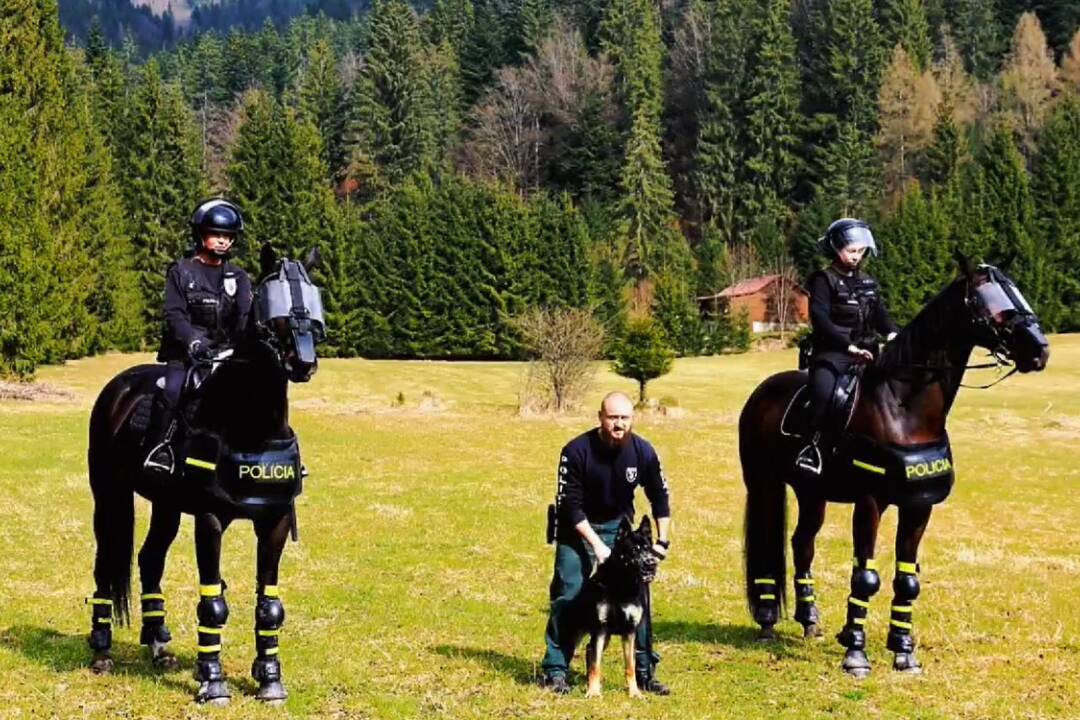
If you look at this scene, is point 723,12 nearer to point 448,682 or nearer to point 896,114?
point 896,114

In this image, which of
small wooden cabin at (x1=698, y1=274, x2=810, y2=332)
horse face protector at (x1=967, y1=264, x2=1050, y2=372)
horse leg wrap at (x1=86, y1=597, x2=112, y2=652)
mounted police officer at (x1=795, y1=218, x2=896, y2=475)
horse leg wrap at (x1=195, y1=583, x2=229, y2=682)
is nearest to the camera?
horse leg wrap at (x1=195, y1=583, x2=229, y2=682)

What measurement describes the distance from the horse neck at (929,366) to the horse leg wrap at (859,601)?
126cm

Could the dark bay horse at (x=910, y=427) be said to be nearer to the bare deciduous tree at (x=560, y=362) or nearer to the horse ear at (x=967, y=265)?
the horse ear at (x=967, y=265)

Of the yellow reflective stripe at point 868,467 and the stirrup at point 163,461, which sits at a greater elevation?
the stirrup at point 163,461

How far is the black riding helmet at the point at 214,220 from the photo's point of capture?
27.9 feet

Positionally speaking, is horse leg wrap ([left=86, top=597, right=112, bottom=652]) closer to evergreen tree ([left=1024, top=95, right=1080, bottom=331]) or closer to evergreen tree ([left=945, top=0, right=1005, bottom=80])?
evergreen tree ([left=1024, top=95, right=1080, bottom=331])

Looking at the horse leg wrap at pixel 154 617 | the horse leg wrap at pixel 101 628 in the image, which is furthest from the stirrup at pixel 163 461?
the horse leg wrap at pixel 101 628

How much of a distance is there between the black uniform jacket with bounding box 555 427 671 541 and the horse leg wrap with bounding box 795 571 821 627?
2.88 m

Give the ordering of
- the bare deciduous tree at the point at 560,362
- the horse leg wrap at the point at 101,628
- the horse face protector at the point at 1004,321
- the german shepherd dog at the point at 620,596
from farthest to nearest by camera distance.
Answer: the bare deciduous tree at the point at 560,362 → the horse leg wrap at the point at 101,628 → the horse face protector at the point at 1004,321 → the german shepherd dog at the point at 620,596

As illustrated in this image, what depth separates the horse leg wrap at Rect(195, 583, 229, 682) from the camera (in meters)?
8.13

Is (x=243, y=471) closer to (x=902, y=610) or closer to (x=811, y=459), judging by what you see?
(x=811, y=459)

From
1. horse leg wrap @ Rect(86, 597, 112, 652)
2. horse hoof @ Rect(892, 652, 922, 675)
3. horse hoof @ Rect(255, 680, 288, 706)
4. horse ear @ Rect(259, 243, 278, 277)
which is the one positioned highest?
horse ear @ Rect(259, 243, 278, 277)

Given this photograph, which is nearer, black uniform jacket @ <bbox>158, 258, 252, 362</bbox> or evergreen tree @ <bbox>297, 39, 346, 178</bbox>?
black uniform jacket @ <bbox>158, 258, 252, 362</bbox>

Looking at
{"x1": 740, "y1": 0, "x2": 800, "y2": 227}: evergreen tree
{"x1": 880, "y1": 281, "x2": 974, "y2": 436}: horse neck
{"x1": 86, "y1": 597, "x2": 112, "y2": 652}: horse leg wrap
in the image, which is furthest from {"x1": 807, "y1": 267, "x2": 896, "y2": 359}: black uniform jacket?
{"x1": 740, "y1": 0, "x2": 800, "y2": 227}: evergreen tree
